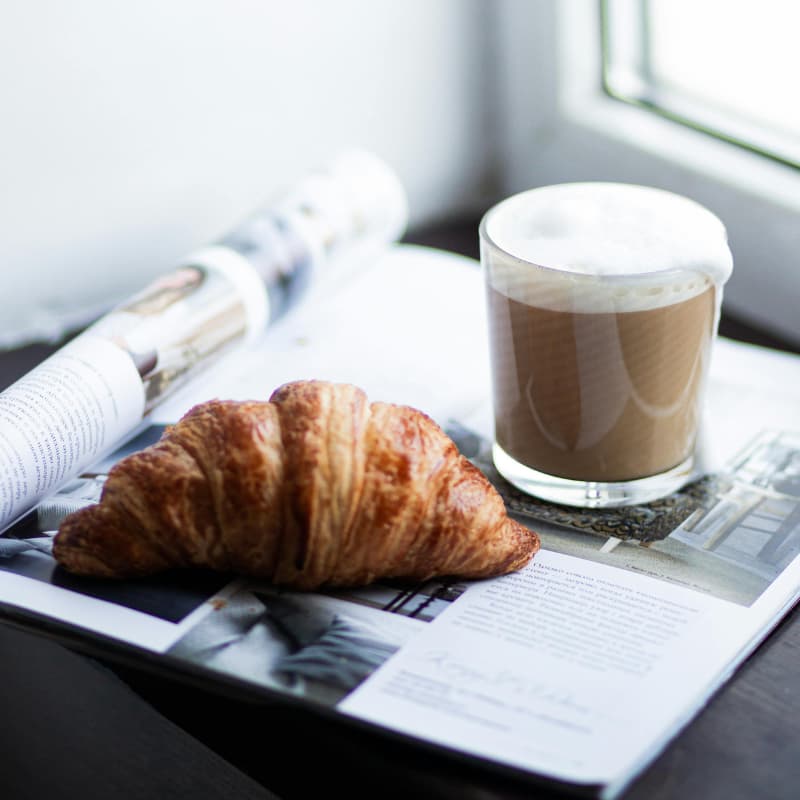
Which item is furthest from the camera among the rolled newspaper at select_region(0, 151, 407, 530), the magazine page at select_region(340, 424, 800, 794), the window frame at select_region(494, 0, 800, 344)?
the window frame at select_region(494, 0, 800, 344)

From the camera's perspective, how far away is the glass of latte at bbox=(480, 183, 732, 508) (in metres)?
0.55

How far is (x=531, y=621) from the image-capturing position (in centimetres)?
51

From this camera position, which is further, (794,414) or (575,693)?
(794,414)

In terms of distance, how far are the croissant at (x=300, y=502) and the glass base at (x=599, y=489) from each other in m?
0.07

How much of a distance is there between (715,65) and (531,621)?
510 millimetres

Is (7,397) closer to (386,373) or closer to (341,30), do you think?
(386,373)

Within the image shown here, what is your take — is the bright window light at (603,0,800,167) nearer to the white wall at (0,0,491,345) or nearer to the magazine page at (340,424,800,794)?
the white wall at (0,0,491,345)

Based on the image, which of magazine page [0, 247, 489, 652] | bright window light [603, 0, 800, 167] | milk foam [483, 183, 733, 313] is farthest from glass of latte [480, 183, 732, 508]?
bright window light [603, 0, 800, 167]

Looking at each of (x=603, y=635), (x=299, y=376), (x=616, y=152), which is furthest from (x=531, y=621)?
(x=616, y=152)

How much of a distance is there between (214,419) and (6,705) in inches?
8.2

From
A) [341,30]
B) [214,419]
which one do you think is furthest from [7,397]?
[341,30]

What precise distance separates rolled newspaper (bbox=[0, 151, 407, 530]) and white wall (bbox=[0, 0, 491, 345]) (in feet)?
0.28

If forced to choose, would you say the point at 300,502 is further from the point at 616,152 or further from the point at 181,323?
the point at 616,152

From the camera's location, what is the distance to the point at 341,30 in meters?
0.88
